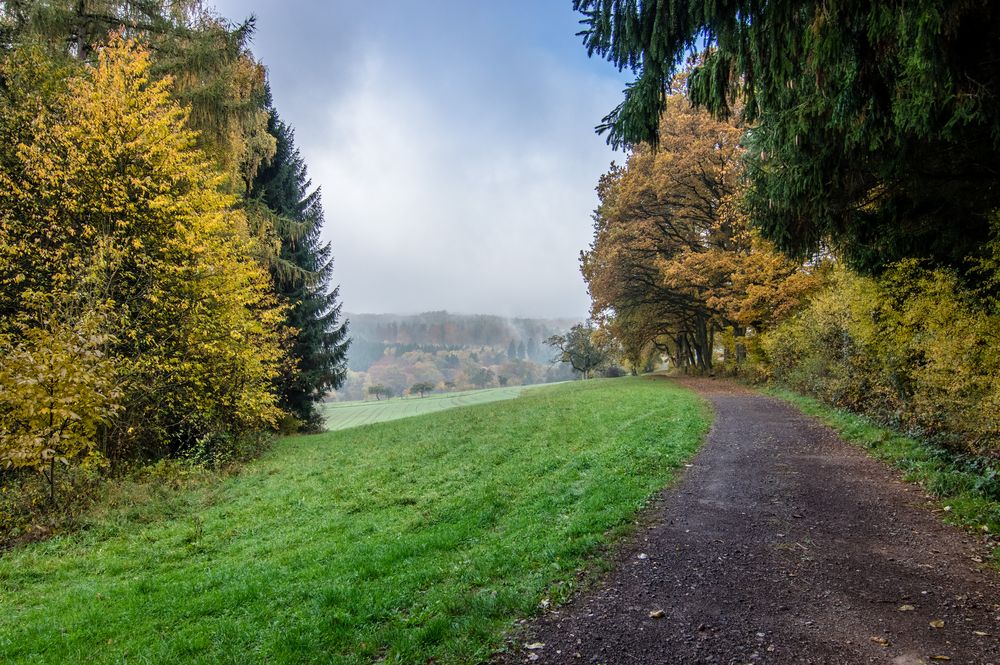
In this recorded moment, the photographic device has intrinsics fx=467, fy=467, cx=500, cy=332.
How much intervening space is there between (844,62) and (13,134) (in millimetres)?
15048

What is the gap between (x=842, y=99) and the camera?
14.6 feet

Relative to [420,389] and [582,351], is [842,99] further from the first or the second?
[420,389]

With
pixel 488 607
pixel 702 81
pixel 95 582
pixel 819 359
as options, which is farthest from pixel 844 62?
pixel 819 359

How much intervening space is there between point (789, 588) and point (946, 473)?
440 cm

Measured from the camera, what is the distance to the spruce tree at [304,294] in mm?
22125

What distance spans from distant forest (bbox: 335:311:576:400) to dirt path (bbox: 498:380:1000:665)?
3295 inches

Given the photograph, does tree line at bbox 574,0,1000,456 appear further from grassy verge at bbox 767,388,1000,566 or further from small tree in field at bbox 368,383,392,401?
small tree in field at bbox 368,383,392,401

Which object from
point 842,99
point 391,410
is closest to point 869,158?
point 842,99

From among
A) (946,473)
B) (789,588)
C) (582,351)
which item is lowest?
(789,588)

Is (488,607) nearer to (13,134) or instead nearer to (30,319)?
(30,319)

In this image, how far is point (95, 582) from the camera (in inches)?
246

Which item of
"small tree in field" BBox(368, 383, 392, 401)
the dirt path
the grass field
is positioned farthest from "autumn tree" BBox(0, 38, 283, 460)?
"small tree in field" BBox(368, 383, 392, 401)

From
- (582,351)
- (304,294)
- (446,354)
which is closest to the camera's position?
(304,294)

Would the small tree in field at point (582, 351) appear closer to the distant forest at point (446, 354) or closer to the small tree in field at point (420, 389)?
the distant forest at point (446, 354)
